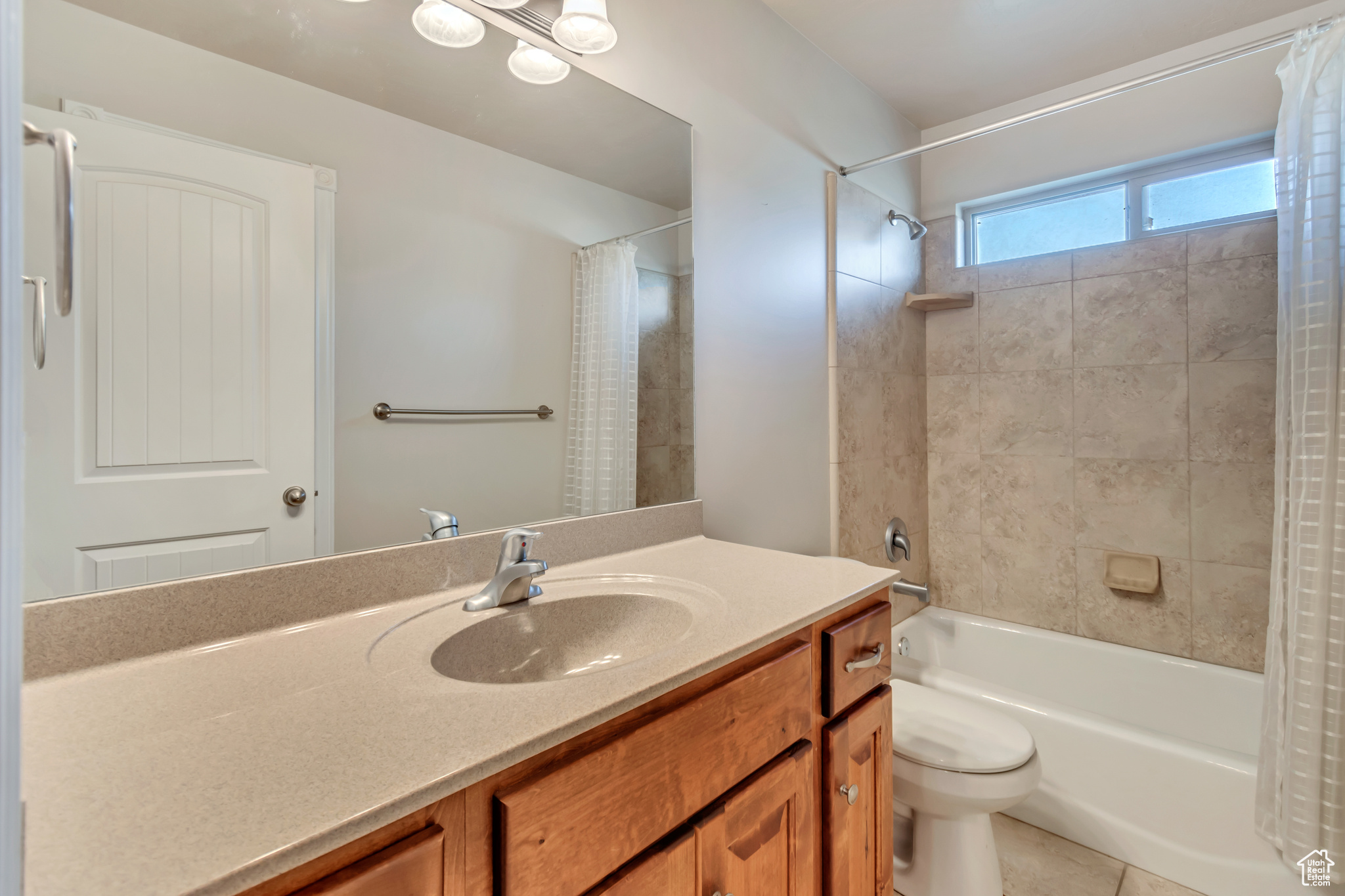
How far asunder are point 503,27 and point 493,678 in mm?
1182

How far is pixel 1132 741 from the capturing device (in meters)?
1.59

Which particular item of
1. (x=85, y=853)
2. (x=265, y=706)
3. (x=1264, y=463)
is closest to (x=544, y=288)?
(x=265, y=706)

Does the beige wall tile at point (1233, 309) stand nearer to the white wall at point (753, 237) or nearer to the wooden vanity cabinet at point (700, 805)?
the white wall at point (753, 237)

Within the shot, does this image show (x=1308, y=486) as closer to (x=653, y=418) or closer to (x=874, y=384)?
(x=874, y=384)

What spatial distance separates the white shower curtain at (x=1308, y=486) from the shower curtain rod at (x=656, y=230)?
59.5 inches

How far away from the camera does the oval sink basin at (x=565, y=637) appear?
90 centimetres

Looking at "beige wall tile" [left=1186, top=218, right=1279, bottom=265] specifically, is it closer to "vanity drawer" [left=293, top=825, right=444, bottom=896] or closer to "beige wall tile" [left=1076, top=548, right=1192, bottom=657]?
"beige wall tile" [left=1076, top=548, right=1192, bottom=657]

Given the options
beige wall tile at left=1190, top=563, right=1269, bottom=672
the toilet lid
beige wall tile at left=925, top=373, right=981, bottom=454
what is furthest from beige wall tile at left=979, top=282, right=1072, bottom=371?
the toilet lid

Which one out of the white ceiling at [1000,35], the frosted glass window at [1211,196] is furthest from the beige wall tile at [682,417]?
the frosted glass window at [1211,196]

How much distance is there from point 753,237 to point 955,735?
1405 mm

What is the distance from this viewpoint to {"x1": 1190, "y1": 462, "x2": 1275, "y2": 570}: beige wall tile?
1853 millimetres

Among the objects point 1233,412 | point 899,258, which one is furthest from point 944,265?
point 1233,412

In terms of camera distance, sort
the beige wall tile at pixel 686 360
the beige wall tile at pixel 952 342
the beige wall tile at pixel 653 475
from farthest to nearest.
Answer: the beige wall tile at pixel 952 342
the beige wall tile at pixel 686 360
the beige wall tile at pixel 653 475

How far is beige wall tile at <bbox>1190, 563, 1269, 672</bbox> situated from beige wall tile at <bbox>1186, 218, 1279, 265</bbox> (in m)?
0.99
